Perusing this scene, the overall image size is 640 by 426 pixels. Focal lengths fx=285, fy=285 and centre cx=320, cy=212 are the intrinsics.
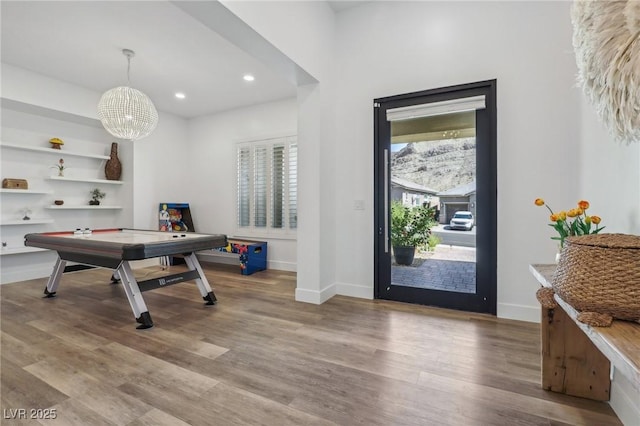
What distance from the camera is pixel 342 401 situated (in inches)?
60.8

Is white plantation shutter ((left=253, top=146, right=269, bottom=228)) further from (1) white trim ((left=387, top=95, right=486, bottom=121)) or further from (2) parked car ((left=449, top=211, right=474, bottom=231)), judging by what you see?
(2) parked car ((left=449, top=211, right=474, bottom=231))

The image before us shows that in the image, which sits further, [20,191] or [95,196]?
[95,196]

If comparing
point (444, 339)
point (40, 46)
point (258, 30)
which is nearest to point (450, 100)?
point (258, 30)

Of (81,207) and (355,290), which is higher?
(81,207)

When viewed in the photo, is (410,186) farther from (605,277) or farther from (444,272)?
(605,277)

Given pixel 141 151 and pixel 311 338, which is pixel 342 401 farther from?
pixel 141 151

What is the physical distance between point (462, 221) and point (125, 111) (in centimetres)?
383

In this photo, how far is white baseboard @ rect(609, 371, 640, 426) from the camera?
129 centimetres

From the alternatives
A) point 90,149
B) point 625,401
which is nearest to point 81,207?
point 90,149

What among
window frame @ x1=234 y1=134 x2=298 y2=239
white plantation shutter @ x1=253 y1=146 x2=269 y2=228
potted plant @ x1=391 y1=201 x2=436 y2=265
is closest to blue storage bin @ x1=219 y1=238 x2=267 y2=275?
window frame @ x1=234 y1=134 x2=298 y2=239

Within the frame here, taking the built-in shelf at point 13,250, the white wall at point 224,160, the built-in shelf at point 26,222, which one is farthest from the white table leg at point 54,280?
the white wall at point 224,160

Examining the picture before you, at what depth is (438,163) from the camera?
3025 millimetres

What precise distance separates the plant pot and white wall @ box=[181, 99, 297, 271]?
86.3 inches

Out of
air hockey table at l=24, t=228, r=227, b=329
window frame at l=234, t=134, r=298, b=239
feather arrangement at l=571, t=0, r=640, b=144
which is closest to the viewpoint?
feather arrangement at l=571, t=0, r=640, b=144
